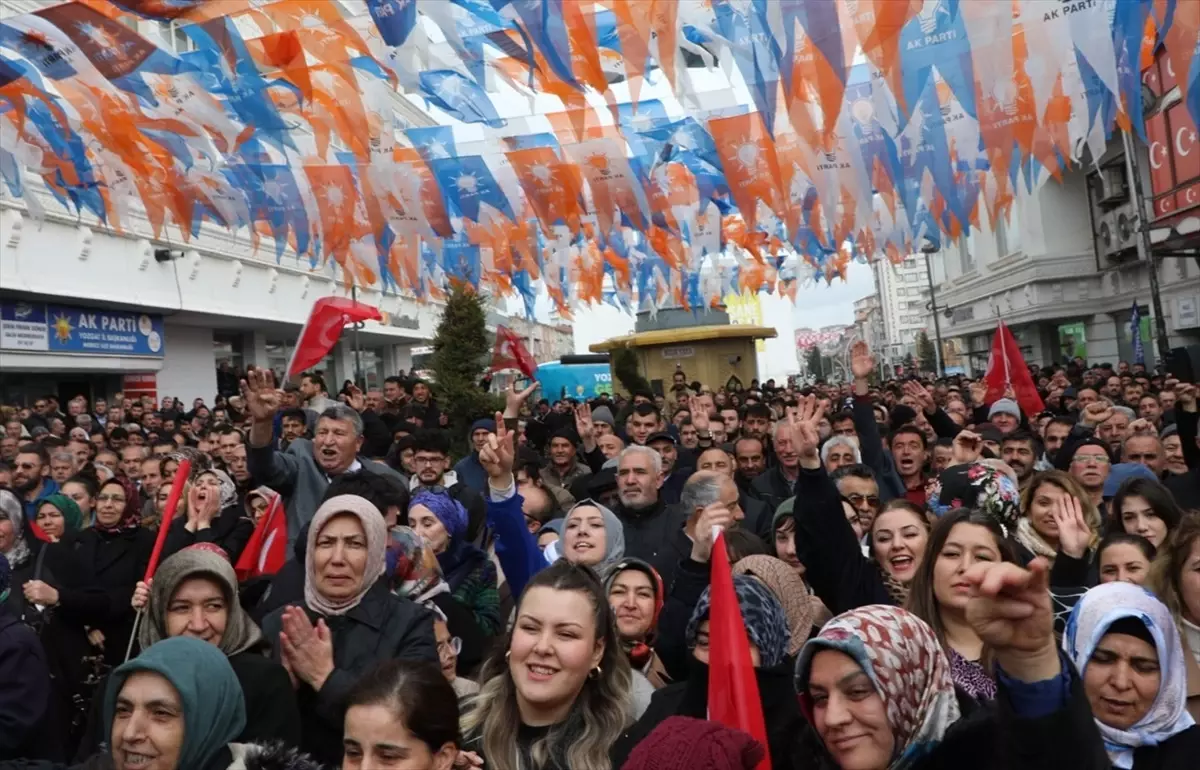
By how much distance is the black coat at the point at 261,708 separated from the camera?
296cm

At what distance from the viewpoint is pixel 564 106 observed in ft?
33.6

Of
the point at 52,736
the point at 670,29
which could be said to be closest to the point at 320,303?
the point at 670,29

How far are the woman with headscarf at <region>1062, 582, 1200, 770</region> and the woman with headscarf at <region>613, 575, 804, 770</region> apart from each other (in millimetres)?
827

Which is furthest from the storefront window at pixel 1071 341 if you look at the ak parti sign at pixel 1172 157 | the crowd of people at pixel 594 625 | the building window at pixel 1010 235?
the crowd of people at pixel 594 625

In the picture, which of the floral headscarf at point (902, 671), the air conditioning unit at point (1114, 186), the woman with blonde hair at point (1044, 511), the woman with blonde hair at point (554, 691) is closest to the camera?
the floral headscarf at point (902, 671)

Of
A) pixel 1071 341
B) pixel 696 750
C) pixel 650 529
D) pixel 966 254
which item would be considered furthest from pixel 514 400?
pixel 966 254

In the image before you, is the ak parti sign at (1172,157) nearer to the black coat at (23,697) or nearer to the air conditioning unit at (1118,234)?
the air conditioning unit at (1118,234)

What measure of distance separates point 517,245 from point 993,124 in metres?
8.08

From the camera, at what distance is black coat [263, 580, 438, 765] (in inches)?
123

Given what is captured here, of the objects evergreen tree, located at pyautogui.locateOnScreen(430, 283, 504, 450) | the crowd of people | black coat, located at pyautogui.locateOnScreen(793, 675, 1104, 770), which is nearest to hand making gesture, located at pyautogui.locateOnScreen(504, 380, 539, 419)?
the crowd of people

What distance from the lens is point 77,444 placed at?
980 cm

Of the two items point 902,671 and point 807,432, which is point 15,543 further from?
point 902,671

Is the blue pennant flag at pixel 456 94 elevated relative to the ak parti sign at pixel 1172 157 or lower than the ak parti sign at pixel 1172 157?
lower

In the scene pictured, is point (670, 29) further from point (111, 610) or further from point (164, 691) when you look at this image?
point (164, 691)
